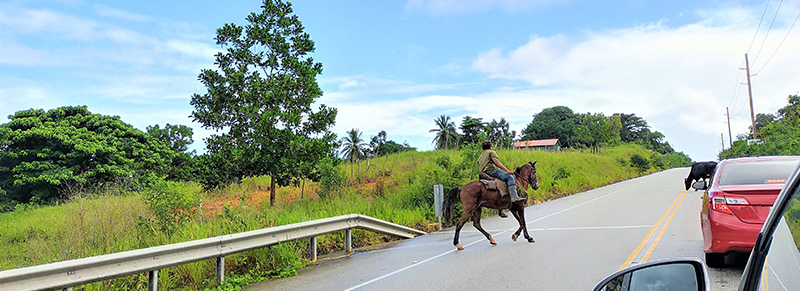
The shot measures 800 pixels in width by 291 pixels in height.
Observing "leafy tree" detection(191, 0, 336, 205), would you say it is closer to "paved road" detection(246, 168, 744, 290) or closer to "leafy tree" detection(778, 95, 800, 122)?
"paved road" detection(246, 168, 744, 290)

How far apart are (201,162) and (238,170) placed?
4.98ft

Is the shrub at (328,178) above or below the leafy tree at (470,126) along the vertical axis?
below

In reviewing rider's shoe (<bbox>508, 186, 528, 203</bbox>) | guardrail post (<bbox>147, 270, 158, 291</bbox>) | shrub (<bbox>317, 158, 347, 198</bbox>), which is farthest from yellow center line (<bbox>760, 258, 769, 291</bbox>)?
shrub (<bbox>317, 158, 347, 198</bbox>)

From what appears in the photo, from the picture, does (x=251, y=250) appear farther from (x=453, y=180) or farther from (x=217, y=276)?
(x=453, y=180)

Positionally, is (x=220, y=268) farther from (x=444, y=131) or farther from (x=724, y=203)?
(x=444, y=131)

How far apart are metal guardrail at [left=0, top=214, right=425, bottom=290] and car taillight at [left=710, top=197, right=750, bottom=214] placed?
7.11 meters

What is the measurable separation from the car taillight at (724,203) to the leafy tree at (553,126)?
100 meters

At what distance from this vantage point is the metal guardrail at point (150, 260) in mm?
5633

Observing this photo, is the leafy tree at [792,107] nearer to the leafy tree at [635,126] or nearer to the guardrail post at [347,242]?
the guardrail post at [347,242]

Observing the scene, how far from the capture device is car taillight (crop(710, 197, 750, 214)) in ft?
21.6

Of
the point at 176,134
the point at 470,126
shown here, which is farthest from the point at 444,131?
the point at 176,134

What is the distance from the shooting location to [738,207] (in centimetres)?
659

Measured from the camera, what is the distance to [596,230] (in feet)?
40.7

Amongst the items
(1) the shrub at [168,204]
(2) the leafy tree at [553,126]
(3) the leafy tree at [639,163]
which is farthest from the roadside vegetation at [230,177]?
(2) the leafy tree at [553,126]
